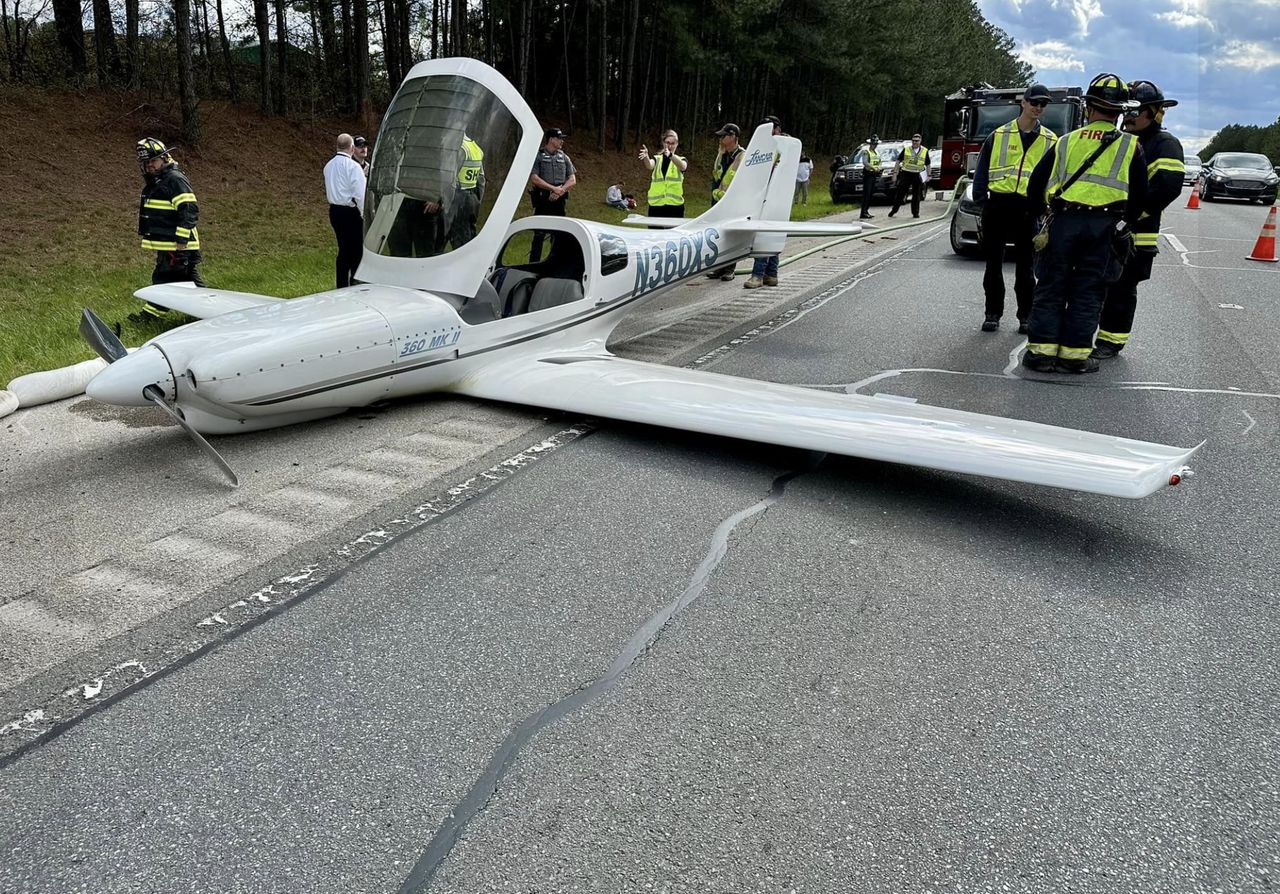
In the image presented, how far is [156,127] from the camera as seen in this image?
53.9ft

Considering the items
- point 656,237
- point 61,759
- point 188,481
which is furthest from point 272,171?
point 61,759

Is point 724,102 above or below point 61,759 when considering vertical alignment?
above

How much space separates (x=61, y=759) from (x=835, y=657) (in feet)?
7.93

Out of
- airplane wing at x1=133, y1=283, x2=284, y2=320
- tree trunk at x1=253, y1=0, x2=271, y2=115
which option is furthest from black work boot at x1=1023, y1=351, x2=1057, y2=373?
tree trunk at x1=253, y1=0, x2=271, y2=115

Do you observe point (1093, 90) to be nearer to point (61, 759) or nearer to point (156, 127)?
point (61, 759)

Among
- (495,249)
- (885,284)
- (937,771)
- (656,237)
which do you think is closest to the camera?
(937,771)

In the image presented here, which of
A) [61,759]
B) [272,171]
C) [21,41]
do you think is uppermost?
[21,41]

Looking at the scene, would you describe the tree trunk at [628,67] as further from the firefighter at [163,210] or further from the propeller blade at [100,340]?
the propeller blade at [100,340]

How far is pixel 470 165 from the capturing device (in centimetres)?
560

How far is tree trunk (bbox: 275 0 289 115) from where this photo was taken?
67.6 ft

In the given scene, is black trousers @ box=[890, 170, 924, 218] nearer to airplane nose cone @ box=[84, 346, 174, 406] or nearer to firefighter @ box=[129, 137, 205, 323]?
firefighter @ box=[129, 137, 205, 323]

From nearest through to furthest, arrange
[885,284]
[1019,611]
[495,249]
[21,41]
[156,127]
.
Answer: [1019,611] → [495,249] → [885,284] → [156,127] → [21,41]

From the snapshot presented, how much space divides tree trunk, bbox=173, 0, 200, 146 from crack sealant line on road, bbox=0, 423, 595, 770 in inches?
555

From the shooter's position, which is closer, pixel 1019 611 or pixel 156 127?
pixel 1019 611
